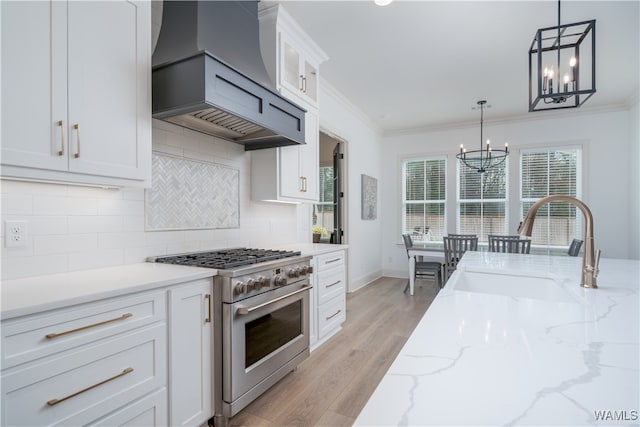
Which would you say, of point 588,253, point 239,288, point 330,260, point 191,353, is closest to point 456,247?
point 330,260

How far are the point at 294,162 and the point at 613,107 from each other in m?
4.88

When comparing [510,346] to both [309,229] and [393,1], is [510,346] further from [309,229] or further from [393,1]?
[309,229]

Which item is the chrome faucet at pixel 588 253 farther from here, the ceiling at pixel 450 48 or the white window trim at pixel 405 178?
the white window trim at pixel 405 178

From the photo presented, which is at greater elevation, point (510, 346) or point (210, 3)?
point (210, 3)

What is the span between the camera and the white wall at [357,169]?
432 centimetres

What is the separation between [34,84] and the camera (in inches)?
50.7

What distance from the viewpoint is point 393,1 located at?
250cm

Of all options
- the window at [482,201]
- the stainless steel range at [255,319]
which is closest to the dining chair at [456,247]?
the window at [482,201]

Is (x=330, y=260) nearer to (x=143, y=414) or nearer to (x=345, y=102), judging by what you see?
(x=143, y=414)

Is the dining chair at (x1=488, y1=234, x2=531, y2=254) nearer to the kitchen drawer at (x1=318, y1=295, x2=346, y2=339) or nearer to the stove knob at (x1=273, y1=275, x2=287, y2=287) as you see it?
the kitchen drawer at (x1=318, y1=295, x2=346, y2=339)

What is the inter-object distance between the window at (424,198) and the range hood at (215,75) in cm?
411

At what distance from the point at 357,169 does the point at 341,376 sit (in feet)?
11.2

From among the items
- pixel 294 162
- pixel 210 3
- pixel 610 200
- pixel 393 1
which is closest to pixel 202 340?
pixel 294 162

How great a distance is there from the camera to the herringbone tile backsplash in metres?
2.09
